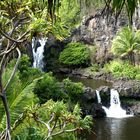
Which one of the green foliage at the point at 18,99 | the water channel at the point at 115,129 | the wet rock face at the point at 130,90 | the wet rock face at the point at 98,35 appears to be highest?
the wet rock face at the point at 98,35

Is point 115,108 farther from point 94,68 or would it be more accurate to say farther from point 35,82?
point 35,82

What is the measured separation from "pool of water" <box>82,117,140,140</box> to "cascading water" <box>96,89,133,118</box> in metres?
1.57

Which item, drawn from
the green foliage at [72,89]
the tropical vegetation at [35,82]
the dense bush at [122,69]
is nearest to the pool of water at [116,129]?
the green foliage at [72,89]

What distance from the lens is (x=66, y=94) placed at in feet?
85.2

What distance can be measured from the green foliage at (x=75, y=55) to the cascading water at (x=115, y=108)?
14.7 m

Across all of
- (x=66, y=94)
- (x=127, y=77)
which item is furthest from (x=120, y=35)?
(x=66, y=94)

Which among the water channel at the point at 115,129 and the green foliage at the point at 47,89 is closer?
the water channel at the point at 115,129

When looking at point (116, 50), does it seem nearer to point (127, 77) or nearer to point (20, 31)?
point (127, 77)

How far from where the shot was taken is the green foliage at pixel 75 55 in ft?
155

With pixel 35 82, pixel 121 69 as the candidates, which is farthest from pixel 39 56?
pixel 35 82

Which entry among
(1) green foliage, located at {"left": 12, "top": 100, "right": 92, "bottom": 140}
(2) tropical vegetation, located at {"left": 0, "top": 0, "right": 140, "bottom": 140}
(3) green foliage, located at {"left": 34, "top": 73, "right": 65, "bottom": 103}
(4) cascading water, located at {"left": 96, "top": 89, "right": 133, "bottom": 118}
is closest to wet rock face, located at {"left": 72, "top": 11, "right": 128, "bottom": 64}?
(4) cascading water, located at {"left": 96, "top": 89, "right": 133, "bottom": 118}

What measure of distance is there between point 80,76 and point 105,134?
20.5 meters

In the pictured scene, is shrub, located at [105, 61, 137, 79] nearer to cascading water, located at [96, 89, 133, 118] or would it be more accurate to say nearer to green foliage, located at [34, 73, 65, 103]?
cascading water, located at [96, 89, 133, 118]

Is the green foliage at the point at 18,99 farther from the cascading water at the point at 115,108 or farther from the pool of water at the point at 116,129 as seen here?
the cascading water at the point at 115,108
